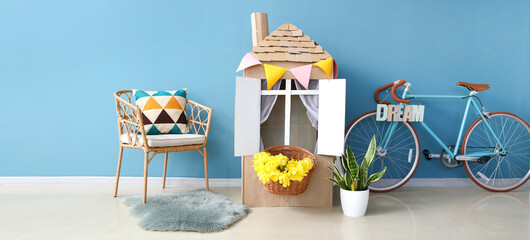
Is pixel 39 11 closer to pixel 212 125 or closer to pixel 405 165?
pixel 212 125

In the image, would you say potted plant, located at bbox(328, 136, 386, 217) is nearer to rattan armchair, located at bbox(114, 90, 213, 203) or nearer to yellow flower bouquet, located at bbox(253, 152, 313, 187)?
yellow flower bouquet, located at bbox(253, 152, 313, 187)

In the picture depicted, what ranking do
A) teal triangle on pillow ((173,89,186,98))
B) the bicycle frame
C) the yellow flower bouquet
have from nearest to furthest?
the yellow flower bouquet < teal triangle on pillow ((173,89,186,98)) < the bicycle frame

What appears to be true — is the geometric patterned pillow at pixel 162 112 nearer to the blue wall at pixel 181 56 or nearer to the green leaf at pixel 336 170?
the blue wall at pixel 181 56

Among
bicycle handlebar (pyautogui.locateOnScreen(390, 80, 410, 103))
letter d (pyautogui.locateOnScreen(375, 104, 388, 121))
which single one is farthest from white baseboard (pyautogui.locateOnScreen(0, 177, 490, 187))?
bicycle handlebar (pyautogui.locateOnScreen(390, 80, 410, 103))

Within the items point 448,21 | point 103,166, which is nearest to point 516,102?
point 448,21

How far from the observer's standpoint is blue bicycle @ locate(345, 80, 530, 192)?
286 centimetres

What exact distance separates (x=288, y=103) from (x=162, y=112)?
41.8 inches

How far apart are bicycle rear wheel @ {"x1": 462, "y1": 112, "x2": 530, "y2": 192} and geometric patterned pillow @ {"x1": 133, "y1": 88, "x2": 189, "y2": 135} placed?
2.72 m

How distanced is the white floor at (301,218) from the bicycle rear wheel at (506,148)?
29cm

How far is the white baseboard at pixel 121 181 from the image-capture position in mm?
2902

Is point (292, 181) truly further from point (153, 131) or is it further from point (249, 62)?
point (153, 131)

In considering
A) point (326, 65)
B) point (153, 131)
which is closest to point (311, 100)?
point (326, 65)

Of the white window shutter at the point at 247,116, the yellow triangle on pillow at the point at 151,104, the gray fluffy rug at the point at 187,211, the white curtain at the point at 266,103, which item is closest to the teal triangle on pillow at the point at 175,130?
the yellow triangle on pillow at the point at 151,104

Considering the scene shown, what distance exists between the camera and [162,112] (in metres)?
2.60
